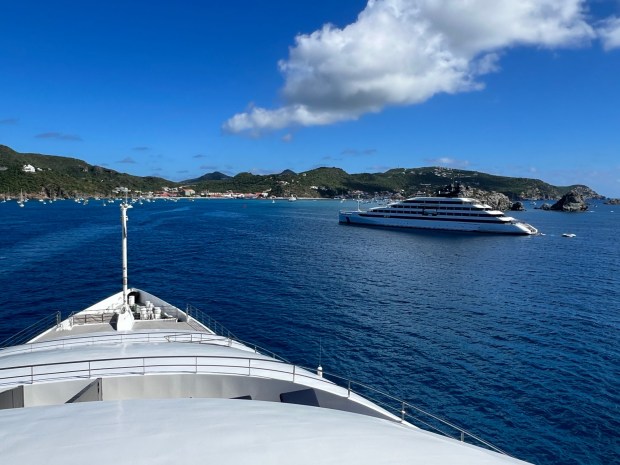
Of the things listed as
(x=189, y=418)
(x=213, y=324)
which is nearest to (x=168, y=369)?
(x=189, y=418)

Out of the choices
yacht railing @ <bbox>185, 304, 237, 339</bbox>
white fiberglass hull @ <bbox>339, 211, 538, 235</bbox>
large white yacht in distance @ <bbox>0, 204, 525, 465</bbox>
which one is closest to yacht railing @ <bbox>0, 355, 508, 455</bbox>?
large white yacht in distance @ <bbox>0, 204, 525, 465</bbox>

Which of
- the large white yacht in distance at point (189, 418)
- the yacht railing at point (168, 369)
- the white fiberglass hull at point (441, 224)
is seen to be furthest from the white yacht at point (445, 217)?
the large white yacht in distance at point (189, 418)

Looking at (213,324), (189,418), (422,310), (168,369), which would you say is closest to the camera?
(189,418)

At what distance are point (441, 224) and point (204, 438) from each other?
122 meters

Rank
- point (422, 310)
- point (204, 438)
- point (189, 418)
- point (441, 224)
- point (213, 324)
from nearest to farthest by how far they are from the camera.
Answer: point (204, 438), point (189, 418), point (213, 324), point (422, 310), point (441, 224)

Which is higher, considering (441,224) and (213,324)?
(441,224)

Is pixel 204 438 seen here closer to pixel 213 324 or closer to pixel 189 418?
pixel 189 418

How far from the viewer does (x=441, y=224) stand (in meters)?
121

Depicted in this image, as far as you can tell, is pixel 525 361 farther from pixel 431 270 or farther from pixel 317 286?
pixel 431 270

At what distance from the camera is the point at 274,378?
14.3m

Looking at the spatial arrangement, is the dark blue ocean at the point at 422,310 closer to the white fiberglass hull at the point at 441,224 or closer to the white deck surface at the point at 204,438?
the white deck surface at the point at 204,438

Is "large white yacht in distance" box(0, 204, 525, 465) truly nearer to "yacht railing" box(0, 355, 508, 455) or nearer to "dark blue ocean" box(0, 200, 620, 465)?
"yacht railing" box(0, 355, 508, 455)

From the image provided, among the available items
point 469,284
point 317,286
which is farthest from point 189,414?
point 469,284

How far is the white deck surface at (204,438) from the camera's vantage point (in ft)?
23.7
